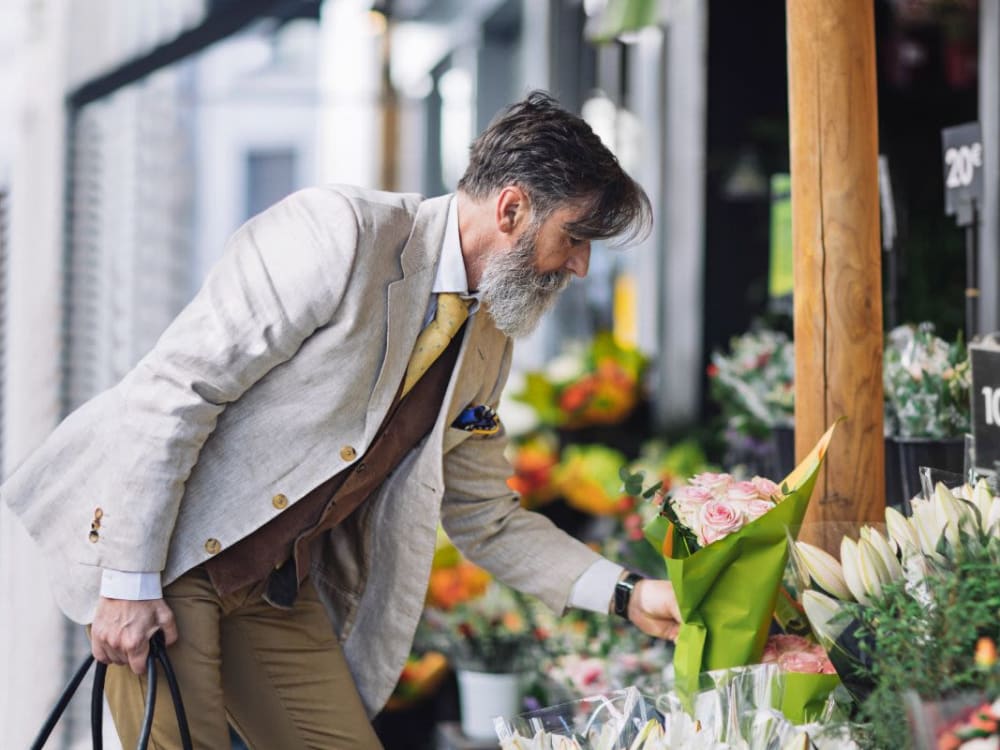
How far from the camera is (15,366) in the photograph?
13.9 feet

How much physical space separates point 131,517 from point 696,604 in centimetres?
86

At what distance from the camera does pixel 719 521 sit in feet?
5.88

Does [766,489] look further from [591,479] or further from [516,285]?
[591,479]

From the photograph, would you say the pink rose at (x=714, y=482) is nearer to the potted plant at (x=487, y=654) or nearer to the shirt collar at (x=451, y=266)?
the shirt collar at (x=451, y=266)

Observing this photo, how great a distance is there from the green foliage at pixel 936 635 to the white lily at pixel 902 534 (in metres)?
0.07

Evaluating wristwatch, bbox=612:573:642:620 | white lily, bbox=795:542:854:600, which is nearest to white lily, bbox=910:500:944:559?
white lily, bbox=795:542:854:600

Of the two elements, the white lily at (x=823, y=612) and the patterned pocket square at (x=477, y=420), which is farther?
the patterned pocket square at (x=477, y=420)

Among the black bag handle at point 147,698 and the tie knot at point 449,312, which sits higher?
the tie knot at point 449,312

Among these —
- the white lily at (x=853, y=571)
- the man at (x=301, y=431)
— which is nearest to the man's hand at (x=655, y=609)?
the man at (x=301, y=431)

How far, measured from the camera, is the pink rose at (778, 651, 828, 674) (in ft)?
5.97

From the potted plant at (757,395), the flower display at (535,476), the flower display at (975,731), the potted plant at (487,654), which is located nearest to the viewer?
the flower display at (975,731)

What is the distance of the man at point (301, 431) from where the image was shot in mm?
1863

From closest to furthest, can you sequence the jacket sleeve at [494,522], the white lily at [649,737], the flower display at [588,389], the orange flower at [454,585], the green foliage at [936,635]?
the green foliage at [936,635] → the white lily at [649,737] → the jacket sleeve at [494,522] → the orange flower at [454,585] → the flower display at [588,389]

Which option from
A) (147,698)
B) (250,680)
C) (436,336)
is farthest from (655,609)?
(147,698)
